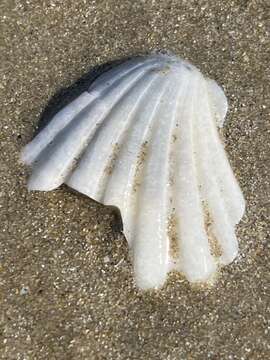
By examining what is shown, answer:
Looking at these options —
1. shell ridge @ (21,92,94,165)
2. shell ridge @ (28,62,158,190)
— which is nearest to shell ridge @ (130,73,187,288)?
shell ridge @ (28,62,158,190)

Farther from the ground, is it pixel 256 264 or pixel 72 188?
pixel 72 188

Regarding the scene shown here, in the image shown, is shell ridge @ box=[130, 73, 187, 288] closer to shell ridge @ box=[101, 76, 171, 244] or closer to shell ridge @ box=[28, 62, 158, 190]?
shell ridge @ box=[101, 76, 171, 244]

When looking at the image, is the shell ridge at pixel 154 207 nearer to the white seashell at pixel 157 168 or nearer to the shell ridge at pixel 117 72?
the white seashell at pixel 157 168

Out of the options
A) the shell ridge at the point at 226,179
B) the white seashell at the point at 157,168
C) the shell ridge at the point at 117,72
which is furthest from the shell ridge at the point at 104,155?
the shell ridge at the point at 226,179

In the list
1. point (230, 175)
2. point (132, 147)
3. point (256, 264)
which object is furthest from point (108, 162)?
point (256, 264)

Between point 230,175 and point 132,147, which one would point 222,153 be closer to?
point 230,175

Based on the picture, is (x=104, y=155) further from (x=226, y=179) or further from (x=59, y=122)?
(x=226, y=179)
